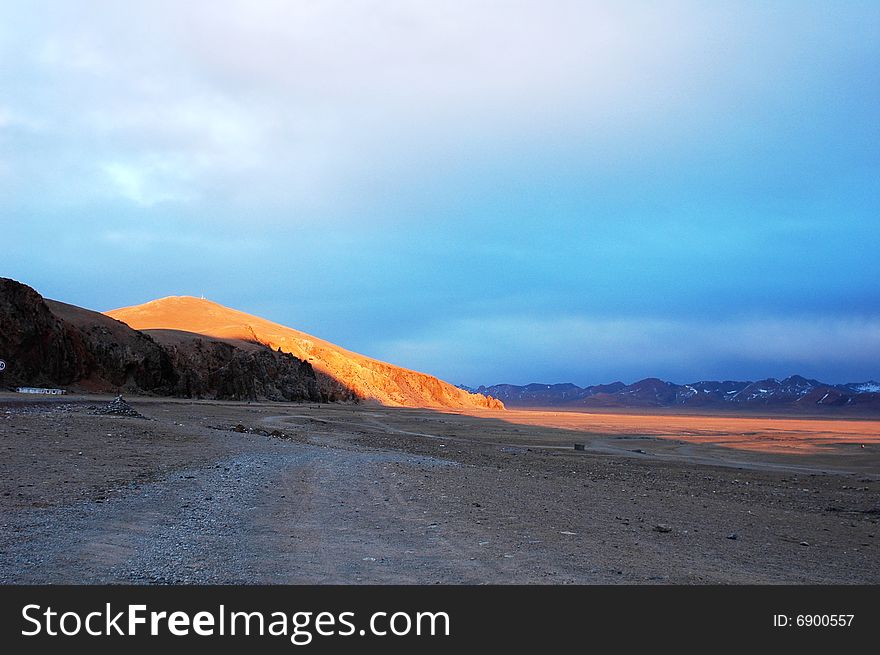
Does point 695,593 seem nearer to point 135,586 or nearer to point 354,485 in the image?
point 135,586

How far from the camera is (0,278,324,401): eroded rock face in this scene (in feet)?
175

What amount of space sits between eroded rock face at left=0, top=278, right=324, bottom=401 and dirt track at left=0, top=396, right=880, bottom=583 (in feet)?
129

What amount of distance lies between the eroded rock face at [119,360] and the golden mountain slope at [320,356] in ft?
33.0

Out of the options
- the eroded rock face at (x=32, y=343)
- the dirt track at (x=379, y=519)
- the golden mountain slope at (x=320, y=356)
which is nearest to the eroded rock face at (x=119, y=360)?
the eroded rock face at (x=32, y=343)

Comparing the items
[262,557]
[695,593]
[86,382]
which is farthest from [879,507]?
[86,382]

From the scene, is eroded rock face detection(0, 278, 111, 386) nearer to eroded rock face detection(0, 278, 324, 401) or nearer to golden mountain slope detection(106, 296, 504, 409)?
eroded rock face detection(0, 278, 324, 401)

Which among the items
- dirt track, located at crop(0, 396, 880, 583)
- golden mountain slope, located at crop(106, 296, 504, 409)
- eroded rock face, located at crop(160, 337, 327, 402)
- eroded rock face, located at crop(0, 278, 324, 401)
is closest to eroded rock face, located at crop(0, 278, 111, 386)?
eroded rock face, located at crop(0, 278, 324, 401)

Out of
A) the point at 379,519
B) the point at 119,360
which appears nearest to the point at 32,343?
the point at 119,360

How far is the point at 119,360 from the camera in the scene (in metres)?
65.1

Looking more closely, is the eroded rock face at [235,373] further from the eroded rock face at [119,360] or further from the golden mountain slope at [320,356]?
the golden mountain slope at [320,356]

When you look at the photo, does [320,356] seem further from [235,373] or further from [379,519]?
[379,519]

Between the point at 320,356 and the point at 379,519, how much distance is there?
118237mm

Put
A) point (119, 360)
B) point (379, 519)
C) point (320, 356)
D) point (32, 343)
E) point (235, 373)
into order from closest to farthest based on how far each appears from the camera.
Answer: point (379, 519), point (32, 343), point (119, 360), point (235, 373), point (320, 356)

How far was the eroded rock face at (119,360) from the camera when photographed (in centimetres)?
5322
